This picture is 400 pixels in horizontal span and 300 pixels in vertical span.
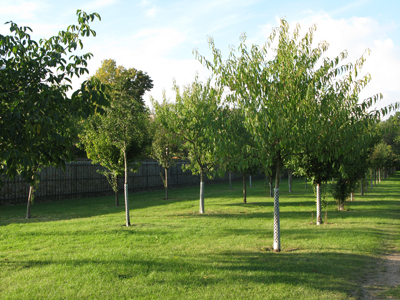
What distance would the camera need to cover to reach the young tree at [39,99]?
12.7 ft

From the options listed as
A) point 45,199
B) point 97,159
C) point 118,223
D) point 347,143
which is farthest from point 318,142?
point 45,199

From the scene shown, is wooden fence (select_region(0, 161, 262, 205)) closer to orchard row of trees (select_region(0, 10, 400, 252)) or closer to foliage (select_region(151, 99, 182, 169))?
foliage (select_region(151, 99, 182, 169))

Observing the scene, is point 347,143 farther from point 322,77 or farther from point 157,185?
point 157,185

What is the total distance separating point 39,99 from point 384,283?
19.7 ft

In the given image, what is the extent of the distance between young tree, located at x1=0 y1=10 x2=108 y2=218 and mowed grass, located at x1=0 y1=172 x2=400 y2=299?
2.17 meters

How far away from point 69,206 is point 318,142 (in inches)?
556

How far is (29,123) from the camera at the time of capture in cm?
356

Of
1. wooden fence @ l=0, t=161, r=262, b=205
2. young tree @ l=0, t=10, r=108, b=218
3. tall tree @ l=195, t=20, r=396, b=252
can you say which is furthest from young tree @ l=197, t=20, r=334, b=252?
wooden fence @ l=0, t=161, r=262, b=205

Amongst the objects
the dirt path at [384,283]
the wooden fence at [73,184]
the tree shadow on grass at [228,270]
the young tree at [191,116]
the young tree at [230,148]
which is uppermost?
the young tree at [191,116]

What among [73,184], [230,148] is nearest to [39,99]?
[230,148]

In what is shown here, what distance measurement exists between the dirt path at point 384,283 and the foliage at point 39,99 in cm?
486

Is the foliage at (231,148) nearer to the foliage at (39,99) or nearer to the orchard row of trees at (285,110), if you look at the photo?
the orchard row of trees at (285,110)

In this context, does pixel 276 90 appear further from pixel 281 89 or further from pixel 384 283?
pixel 384 283

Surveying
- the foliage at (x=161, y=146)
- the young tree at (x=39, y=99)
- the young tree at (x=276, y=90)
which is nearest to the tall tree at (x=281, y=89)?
the young tree at (x=276, y=90)
